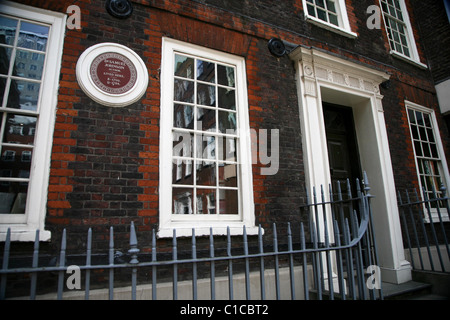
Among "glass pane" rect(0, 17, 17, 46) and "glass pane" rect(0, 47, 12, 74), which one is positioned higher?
"glass pane" rect(0, 17, 17, 46)

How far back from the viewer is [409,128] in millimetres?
6109

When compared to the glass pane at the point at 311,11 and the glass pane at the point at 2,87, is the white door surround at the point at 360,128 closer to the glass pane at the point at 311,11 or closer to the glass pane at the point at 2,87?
the glass pane at the point at 311,11

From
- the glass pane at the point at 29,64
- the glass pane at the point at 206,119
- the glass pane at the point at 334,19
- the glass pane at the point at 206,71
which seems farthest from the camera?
the glass pane at the point at 334,19

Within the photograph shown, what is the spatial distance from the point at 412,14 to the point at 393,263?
268 inches

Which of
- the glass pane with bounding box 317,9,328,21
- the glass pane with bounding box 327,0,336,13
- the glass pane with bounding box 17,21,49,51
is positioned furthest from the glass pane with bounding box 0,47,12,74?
the glass pane with bounding box 327,0,336,13

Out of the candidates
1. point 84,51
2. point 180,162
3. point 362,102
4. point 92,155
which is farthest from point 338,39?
point 92,155

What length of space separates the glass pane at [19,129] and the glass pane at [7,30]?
862 millimetres

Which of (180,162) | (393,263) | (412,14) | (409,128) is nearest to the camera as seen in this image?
(180,162)

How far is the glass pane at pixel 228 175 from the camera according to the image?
388cm

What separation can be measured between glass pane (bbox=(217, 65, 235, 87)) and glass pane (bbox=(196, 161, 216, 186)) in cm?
128

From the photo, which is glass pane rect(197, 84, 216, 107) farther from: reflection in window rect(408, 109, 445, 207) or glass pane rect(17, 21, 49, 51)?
reflection in window rect(408, 109, 445, 207)

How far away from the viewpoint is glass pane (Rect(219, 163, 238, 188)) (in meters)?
3.88

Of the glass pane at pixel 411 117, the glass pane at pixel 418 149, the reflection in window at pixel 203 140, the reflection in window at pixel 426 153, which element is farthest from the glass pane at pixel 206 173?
the glass pane at pixel 411 117

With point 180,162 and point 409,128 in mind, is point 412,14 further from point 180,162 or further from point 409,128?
point 180,162
